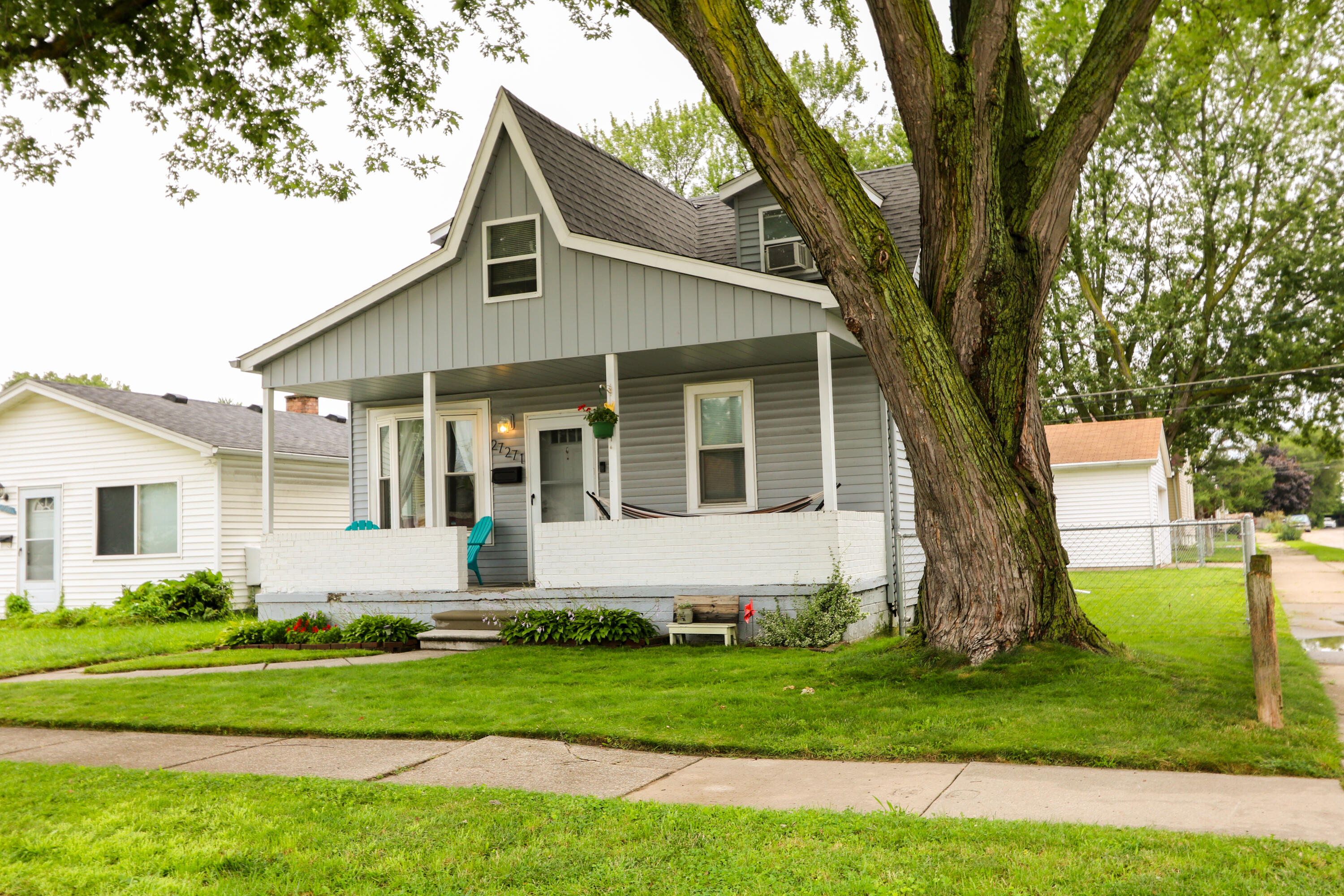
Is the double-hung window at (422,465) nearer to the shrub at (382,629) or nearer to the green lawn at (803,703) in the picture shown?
the shrub at (382,629)

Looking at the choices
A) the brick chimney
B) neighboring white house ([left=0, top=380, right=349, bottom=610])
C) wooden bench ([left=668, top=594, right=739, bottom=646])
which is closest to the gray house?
wooden bench ([left=668, top=594, right=739, bottom=646])

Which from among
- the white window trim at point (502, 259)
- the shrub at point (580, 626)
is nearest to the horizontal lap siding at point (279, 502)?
the white window trim at point (502, 259)

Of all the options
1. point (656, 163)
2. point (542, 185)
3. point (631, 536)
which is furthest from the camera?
point (656, 163)

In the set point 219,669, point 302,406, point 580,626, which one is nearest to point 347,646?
point 219,669

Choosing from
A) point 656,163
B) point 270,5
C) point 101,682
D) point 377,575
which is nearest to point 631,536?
point 377,575

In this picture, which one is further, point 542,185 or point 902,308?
point 542,185

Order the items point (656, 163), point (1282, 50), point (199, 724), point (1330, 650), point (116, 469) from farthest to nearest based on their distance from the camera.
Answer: point (656, 163)
point (1282, 50)
point (116, 469)
point (1330, 650)
point (199, 724)

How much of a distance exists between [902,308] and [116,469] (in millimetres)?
15233

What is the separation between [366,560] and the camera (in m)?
11.7

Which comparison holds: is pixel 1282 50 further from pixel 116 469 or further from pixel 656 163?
pixel 116 469

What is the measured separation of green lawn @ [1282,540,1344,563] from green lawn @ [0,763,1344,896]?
83.0 ft

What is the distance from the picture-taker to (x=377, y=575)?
1163 centimetres

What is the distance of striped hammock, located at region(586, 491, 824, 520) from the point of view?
416 inches

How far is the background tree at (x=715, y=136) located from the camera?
27328 millimetres
